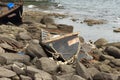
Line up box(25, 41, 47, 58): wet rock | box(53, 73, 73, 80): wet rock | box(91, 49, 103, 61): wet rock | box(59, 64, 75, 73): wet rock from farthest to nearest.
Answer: box(91, 49, 103, 61): wet rock → box(25, 41, 47, 58): wet rock → box(59, 64, 75, 73): wet rock → box(53, 73, 73, 80): wet rock

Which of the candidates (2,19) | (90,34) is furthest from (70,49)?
(90,34)

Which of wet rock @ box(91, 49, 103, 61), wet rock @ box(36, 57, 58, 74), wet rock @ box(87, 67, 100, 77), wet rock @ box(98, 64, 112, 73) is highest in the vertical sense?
wet rock @ box(36, 57, 58, 74)

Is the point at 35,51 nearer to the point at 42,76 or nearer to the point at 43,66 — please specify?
the point at 43,66

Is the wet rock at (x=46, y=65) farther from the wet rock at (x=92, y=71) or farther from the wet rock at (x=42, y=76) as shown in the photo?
the wet rock at (x=92, y=71)

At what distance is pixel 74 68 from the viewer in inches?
417

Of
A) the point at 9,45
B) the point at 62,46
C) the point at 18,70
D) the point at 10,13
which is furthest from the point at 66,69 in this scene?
the point at 10,13

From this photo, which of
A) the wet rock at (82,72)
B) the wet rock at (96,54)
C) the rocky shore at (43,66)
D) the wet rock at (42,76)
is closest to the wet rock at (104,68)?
the rocky shore at (43,66)

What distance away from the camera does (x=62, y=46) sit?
1205 cm

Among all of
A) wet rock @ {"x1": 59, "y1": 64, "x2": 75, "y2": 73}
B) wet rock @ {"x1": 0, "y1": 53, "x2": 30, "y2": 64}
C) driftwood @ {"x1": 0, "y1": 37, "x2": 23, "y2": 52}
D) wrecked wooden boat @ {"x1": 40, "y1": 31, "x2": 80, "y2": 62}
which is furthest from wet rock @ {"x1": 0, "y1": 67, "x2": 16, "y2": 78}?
driftwood @ {"x1": 0, "y1": 37, "x2": 23, "y2": 52}

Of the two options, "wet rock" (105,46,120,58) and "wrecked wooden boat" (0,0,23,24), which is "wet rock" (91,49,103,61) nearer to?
"wet rock" (105,46,120,58)

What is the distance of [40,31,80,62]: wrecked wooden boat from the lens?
11.5m

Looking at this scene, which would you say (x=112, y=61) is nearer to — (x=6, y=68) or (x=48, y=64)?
(x=48, y=64)

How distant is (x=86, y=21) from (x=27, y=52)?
63.2 ft

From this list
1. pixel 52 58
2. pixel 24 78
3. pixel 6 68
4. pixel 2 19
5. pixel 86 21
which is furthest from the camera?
pixel 86 21
